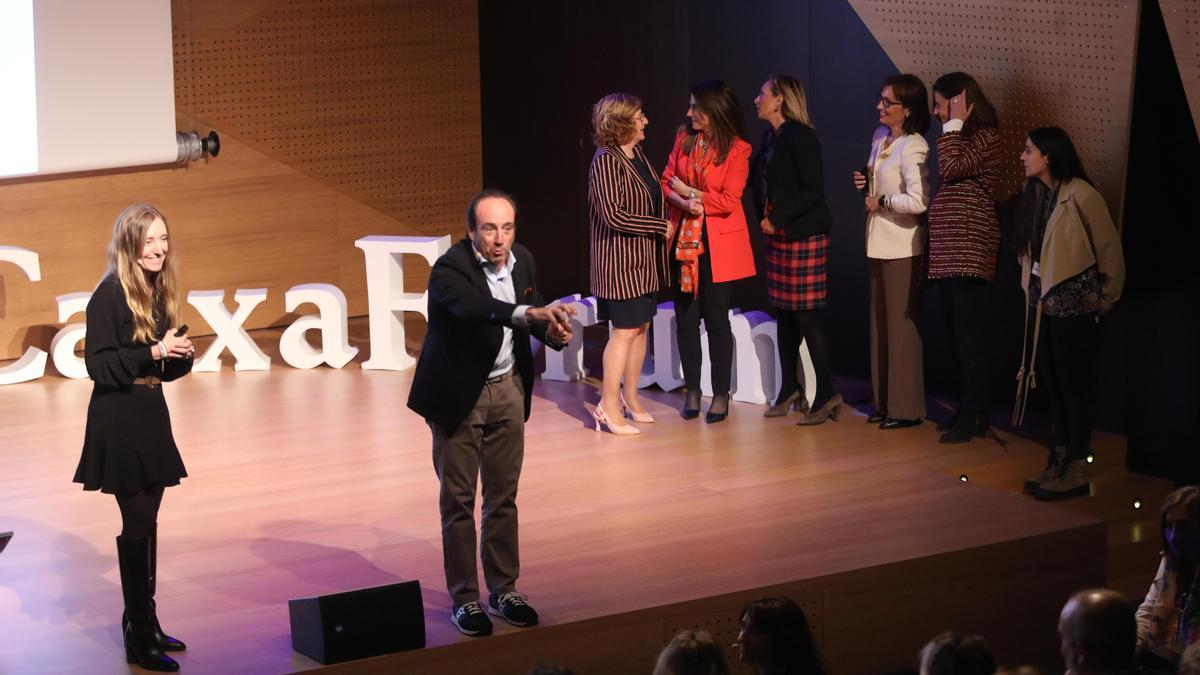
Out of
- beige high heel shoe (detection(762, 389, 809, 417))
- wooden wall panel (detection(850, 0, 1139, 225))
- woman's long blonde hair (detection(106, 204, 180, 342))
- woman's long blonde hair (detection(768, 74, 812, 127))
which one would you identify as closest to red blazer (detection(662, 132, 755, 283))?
woman's long blonde hair (detection(768, 74, 812, 127))

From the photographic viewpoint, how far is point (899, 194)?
6.95 meters

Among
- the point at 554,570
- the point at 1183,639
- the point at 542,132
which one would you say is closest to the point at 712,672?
the point at 1183,639

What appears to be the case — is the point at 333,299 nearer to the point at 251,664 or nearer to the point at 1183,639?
the point at 251,664

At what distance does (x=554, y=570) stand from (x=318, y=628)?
1.07 metres

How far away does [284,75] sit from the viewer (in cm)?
1034

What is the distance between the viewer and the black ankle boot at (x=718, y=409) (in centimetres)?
745

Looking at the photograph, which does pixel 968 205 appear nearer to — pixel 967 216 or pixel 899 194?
pixel 967 216

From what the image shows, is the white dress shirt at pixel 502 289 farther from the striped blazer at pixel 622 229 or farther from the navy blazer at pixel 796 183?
the navy blazer at pixel 796 183

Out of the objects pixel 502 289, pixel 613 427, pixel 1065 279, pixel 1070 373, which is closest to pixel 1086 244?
pixel 1065 279

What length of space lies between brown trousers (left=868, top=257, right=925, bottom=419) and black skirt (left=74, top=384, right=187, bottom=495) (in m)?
3.70

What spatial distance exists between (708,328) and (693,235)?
469 millimetres

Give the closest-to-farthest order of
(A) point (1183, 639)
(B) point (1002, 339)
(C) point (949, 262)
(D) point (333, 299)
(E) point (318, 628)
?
(A) point (1183, 639), (E) point (318, 628), (C) point (949, 262), (B) point (1002, 339), (D) point (333, 299)

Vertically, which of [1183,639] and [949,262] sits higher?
[949,262]

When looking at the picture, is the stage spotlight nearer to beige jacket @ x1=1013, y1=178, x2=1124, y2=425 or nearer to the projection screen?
the projection screen
